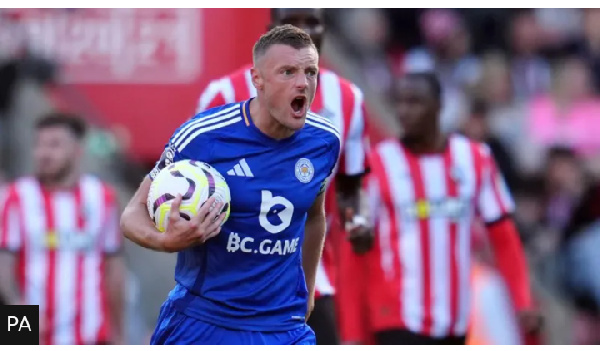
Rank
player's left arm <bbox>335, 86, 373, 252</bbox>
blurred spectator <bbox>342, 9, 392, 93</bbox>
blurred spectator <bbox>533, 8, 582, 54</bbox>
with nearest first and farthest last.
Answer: player's left arm <bbox>335, 86, 373, 252</bbox>, blurred spectator <bbox>533, 8, 582, 54</bbox>, blurred spectator <bbox>342, 9, 392, 93</bbox>

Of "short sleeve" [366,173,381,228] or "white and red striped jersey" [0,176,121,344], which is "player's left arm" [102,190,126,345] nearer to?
"white and red striped jersey" [0,176,121,344]

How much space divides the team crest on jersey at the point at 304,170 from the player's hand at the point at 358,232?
116 centimetres

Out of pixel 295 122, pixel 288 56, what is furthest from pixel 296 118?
pixel 288 56

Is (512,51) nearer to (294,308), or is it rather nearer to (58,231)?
(58,231)

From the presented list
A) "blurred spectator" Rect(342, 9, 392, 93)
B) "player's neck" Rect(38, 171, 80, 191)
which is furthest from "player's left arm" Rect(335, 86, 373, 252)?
"blurred spectator" Rect(342, 9, 392, 93)

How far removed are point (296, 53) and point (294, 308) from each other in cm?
114

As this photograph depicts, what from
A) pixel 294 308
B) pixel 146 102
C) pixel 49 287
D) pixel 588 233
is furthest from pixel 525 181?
pixel 294 308

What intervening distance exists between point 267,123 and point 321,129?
344mm

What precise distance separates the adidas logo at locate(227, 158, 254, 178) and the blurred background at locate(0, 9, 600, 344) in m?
6.93

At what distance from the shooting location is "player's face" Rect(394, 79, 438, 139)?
26.6 ft

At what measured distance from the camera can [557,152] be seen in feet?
37.8

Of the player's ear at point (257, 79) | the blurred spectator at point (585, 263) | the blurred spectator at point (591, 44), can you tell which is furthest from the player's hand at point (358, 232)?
the blurred spectator at point (591, 44)

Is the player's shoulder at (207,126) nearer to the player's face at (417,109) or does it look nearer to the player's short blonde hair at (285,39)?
the player's short blonde hair at (285,39)

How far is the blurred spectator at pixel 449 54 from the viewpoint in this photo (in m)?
13.6
